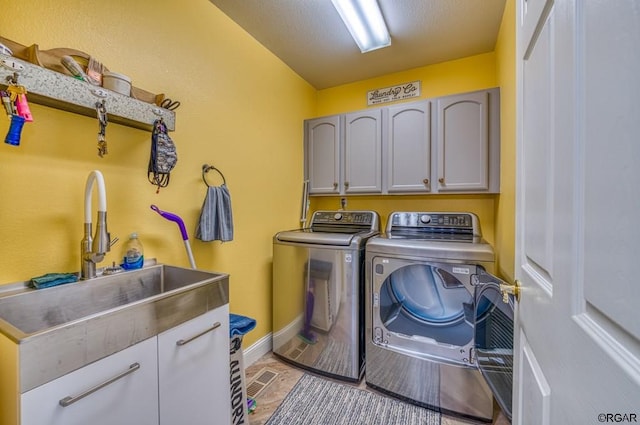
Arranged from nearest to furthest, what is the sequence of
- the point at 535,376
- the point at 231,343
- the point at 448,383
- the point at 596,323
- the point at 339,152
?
1. the point at 596,323
2. the point at 535,376
3. the point at 231,343
4. the point at 448,383
5. the point at 339,152

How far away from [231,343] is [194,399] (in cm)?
32

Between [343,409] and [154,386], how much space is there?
4.07 ft

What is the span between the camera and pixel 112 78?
1196mm

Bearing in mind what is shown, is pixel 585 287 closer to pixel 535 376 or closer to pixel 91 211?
pixel 535 376

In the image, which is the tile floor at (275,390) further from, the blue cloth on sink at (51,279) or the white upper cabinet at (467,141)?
the white upper cabinet at (467,141)

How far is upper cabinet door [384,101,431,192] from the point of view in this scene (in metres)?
2.23

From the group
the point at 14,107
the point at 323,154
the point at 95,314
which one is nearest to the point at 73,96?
the point at 14,107

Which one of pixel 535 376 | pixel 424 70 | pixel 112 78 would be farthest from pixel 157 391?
pixel 424 70

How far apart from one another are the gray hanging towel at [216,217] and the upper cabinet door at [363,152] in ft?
3.93

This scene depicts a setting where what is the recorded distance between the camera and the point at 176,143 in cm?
159

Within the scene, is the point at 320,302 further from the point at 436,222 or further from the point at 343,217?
the point at 436,222

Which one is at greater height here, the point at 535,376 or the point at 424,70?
the point at 424,70

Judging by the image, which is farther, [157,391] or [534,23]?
[157,391]

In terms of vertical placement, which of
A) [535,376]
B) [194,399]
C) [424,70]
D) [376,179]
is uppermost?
[424,70]
